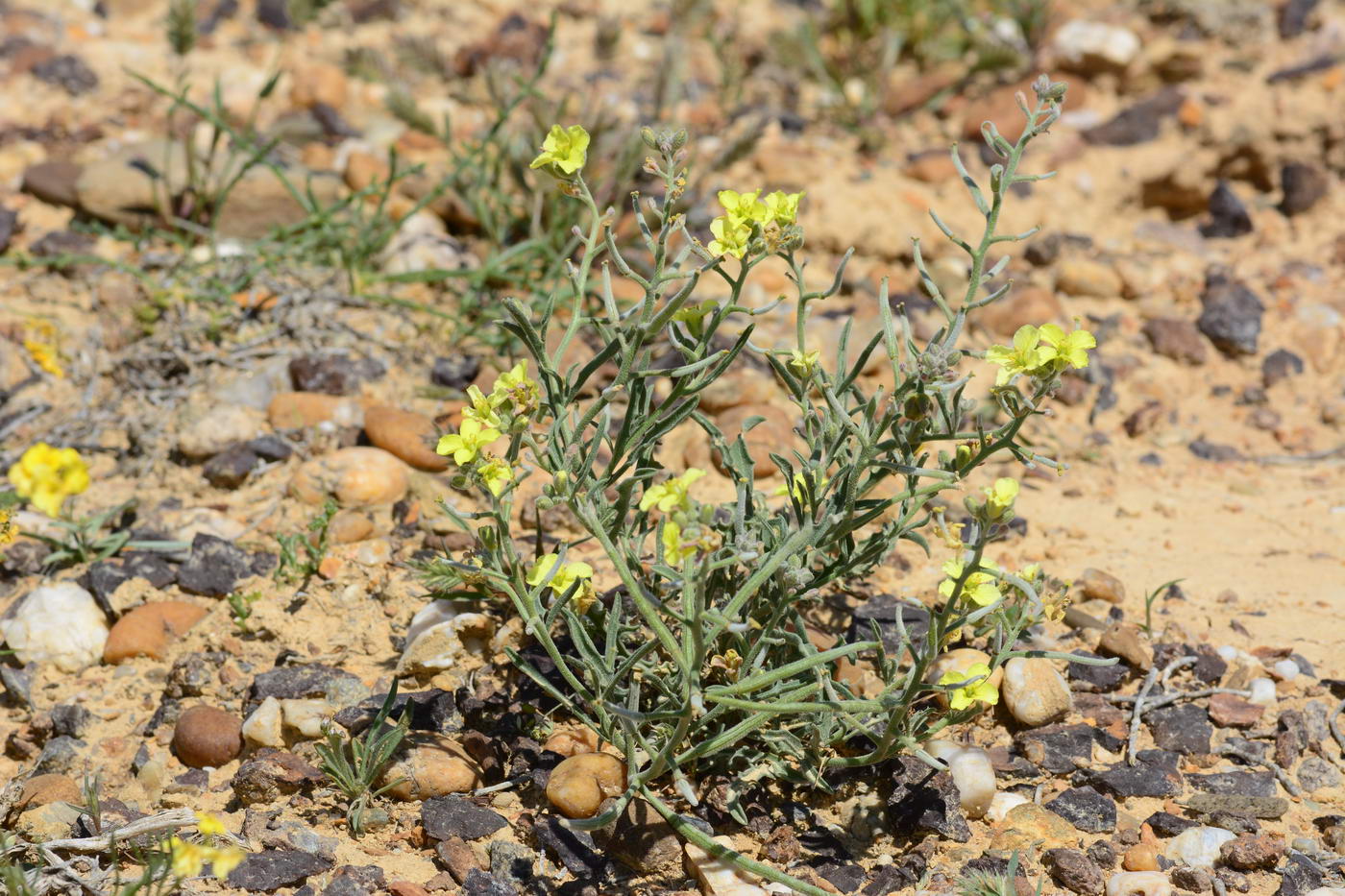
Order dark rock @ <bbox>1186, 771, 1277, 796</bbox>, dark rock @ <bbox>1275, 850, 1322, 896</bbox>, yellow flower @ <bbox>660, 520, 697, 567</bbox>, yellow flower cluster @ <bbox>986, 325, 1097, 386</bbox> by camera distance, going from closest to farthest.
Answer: yellow flower @ <bbox>660, 520, 697, 567</bbox>, yellow flower cluster @ <bbox>986, 325, 1097, 386</bbox>, dark rock @ <bbox>1275, 850, 1322, 896</bbox>, dark rock @ <bbox>1186, 771, 1277, 796</bbox>

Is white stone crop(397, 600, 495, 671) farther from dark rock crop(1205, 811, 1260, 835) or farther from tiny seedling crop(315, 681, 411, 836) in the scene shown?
dark rock crop(1205, 811, 1260, 835)

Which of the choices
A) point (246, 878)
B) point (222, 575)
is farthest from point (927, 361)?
point (222, 575)

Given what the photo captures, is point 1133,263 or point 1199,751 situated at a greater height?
point 1133,263

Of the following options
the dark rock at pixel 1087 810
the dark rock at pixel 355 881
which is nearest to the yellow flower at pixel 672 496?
the dark rock at pixel 355 881

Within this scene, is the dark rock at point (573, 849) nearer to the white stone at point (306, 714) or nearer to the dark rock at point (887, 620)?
the white stone at point (306, 714)

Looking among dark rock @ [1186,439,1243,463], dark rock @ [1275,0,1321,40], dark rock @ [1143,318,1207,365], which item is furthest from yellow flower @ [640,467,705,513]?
dark rock @ [1275,0,1321,40]

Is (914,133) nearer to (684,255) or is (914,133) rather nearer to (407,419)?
(407,419)
